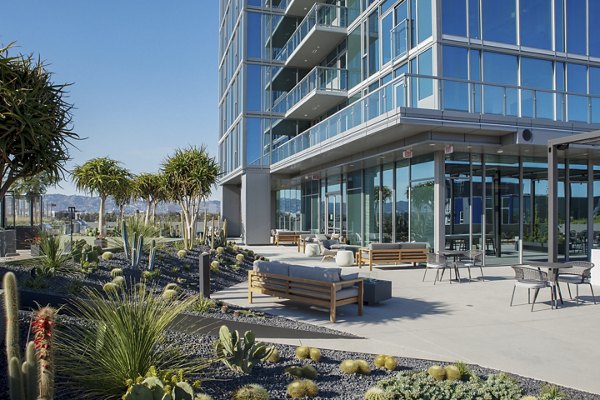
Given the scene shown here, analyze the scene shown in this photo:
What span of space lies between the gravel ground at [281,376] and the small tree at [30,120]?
7.19 feet

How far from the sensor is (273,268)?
9.19 m

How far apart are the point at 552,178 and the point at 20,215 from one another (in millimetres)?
27705

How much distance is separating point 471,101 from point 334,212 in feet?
36.2

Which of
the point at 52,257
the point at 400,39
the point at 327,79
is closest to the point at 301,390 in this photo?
the point at 52,257

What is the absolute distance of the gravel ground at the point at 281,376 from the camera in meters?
4.15

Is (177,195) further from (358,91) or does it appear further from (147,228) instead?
(358,91)

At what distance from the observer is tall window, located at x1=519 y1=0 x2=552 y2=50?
669 inches

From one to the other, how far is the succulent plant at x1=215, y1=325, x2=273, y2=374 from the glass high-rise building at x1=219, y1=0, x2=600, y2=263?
9.80m

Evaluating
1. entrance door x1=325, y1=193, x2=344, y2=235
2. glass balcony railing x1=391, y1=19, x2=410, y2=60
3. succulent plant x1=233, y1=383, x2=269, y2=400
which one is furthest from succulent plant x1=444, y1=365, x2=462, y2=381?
entrance door x1=325, y1=193, x2=344, y2=235

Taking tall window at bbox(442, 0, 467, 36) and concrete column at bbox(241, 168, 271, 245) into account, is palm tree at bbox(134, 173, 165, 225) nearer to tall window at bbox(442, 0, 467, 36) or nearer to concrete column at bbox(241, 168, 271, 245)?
concrete column at bbox(241, 168, 271, 245)

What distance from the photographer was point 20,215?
89.2 feet

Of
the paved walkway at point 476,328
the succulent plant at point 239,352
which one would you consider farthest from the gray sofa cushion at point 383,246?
the succulent plant at point 239,352

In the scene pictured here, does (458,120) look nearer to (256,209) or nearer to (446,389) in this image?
(446,389)

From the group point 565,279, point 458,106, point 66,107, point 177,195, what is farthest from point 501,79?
point 66,107
